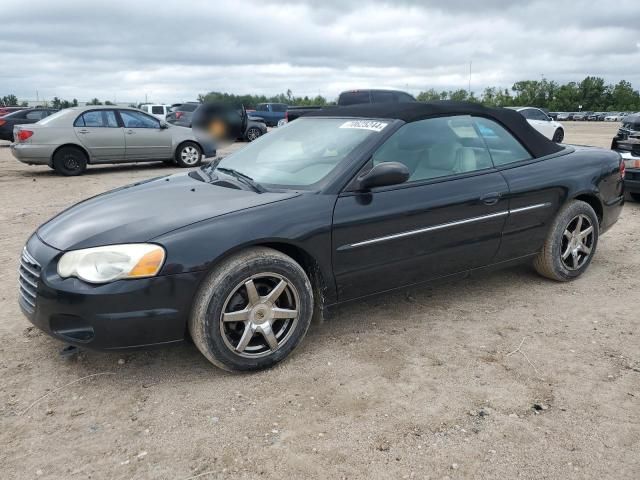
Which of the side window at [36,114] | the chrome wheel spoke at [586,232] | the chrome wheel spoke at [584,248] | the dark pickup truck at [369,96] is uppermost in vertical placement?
the dark pickup truck at [369,96]

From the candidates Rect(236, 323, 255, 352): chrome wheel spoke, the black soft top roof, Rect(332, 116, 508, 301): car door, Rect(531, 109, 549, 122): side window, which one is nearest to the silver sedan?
the black soft top roof

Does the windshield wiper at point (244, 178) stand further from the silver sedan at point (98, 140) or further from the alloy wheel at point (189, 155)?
the alloy wheel at point (189, 155)

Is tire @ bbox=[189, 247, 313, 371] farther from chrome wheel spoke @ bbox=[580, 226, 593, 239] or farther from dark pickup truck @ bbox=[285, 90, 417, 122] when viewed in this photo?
dark pickup truck @ bbox=[285, 90, 417, 122]

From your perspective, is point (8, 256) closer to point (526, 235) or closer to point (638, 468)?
point (526, 235)

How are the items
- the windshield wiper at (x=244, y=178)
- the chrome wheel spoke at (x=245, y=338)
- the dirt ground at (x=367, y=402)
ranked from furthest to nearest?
the windshield wiper at (x=244, y=178) → the chrome wheel spoke at (x=245, y=338) → the dirt ground at (x=367, y=402)

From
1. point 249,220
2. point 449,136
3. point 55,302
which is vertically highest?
point 449,136

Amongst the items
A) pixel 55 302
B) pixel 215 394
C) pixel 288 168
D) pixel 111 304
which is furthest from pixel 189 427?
pixel 288 168

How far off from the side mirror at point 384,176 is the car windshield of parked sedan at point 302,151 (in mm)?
257

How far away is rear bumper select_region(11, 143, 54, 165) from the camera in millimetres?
10773

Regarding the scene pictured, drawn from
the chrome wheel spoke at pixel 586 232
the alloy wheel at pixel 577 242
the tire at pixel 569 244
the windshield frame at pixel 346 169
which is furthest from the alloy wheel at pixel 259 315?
the chrome wheel spoke at pixel 586 232

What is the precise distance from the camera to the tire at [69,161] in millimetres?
10953

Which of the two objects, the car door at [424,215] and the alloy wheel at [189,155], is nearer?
the car door at [424,215]

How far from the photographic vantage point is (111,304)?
266 cm

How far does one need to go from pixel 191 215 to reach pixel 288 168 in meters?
0.89
